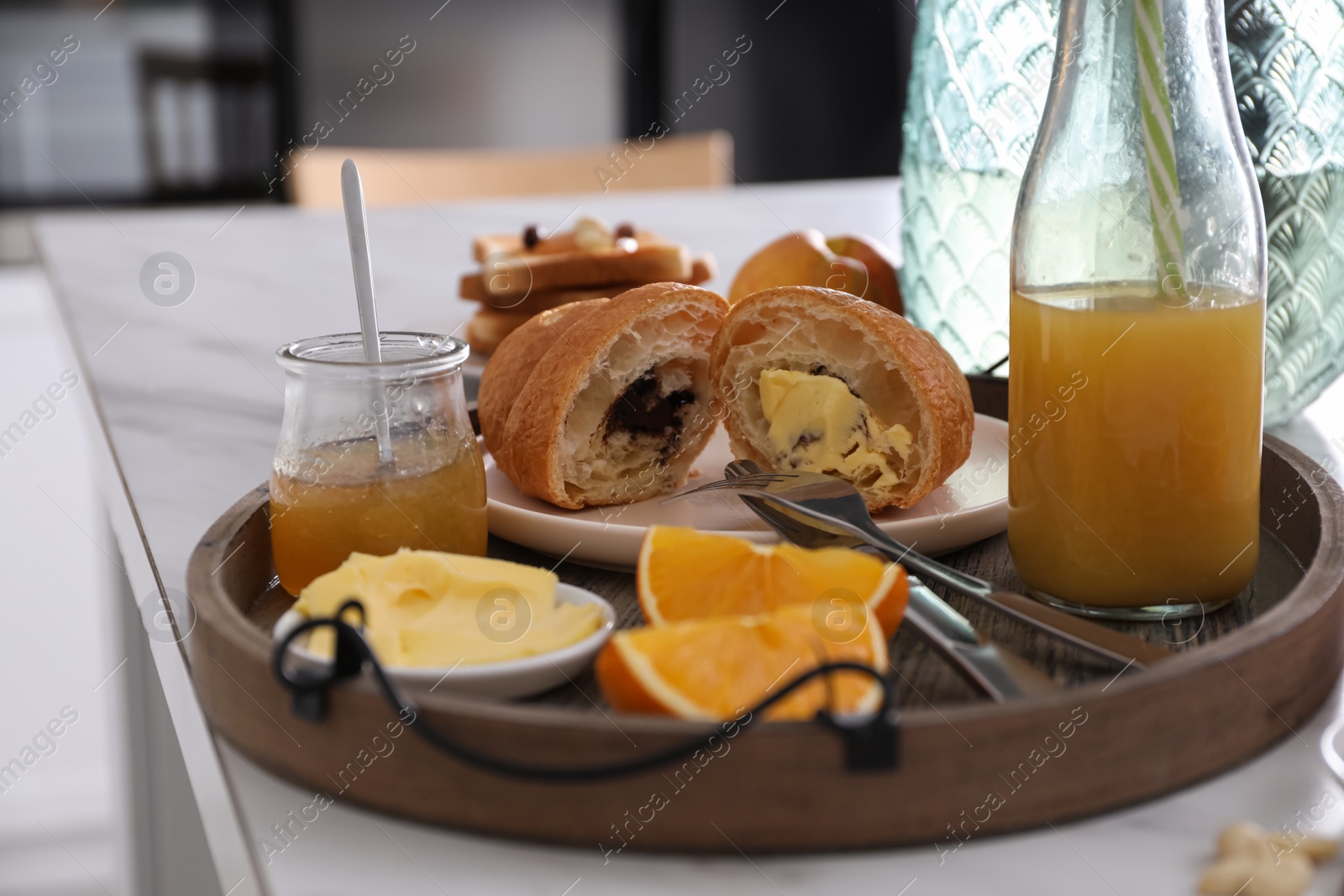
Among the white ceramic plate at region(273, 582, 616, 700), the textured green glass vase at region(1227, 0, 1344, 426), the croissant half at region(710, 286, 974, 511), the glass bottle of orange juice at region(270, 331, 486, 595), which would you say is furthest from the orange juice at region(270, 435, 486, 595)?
the textured green glass vase at region(1227, 0, 1344, 426)

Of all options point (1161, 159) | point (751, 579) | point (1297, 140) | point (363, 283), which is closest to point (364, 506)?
point (363, 283)

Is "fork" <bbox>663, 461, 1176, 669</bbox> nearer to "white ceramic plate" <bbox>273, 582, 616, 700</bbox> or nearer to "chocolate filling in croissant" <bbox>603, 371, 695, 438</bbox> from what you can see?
"chocolate filling in croissant" <bbox>603, 371, 695, 438</bbox>

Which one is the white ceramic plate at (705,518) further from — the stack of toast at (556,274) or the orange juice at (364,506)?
the stack of toast at (556,274)

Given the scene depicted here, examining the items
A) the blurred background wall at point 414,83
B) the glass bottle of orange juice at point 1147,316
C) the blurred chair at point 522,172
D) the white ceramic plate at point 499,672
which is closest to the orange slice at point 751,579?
the white ceramic plate at point 499,672

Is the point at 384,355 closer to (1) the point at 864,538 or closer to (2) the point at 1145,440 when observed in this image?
(1) the point at 864,538

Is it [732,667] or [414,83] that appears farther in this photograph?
[414,83]

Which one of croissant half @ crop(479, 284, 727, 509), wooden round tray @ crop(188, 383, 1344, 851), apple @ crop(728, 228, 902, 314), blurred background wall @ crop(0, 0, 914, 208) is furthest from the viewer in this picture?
blurred background wall @ crop(0, 0, 914, 208)

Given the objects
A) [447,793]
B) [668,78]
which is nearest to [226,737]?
[447,793]
